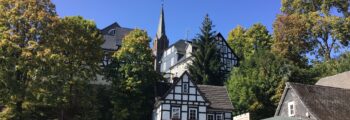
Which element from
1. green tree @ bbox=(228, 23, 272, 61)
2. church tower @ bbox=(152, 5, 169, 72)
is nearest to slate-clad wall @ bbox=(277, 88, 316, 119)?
green tree @ bbox=(228, 23, 272, 61)

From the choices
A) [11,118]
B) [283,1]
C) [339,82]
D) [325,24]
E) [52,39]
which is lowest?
[11,118]

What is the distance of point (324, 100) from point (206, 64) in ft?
65.1

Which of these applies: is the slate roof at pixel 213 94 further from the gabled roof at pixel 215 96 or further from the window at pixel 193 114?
Answer: the window at pixel 193 114

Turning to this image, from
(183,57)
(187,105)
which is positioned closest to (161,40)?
(183,57)

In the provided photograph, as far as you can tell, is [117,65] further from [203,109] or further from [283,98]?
[283,98]

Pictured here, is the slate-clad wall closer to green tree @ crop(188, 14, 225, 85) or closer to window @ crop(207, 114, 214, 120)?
window @ crop(207, 114, 214, 120)

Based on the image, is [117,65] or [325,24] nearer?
[117,65]

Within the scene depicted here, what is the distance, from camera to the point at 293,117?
34.6 m

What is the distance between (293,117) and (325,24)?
667 inches

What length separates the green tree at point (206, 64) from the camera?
51.2m

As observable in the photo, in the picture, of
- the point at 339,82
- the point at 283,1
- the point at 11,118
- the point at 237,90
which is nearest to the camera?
the point at 11,118

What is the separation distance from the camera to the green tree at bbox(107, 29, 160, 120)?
41469 mm

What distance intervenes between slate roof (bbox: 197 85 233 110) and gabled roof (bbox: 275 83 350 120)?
8.85m

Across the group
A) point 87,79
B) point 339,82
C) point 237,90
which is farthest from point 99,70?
point 339,82
